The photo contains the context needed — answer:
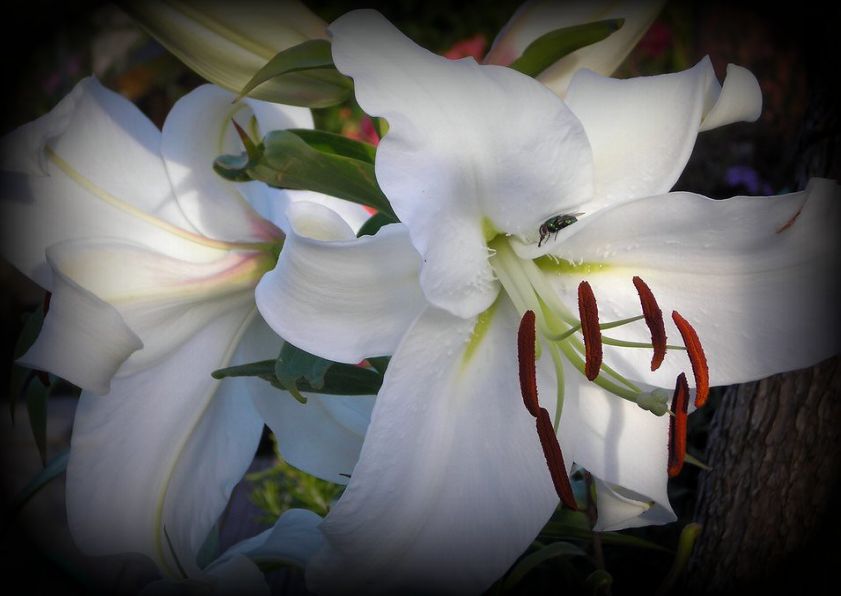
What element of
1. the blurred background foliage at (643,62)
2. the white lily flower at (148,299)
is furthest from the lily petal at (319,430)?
the blurred background foliage at (643,62)

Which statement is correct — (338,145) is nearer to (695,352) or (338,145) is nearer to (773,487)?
(695,352)

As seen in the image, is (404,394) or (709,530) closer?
(404,394)

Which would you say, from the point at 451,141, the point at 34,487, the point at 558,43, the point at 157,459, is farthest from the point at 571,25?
the point at 34,487

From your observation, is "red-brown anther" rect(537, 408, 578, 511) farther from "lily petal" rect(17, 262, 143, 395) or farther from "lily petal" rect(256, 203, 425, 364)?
"lily petal" rect(17, 262, 143, 395)

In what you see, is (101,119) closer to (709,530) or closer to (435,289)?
(435,289)

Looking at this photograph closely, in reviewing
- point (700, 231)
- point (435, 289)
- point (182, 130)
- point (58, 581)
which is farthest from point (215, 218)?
point (58, 581)

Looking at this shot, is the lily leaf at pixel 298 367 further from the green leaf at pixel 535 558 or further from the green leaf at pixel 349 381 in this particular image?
the green leaf at pixel 535 558
